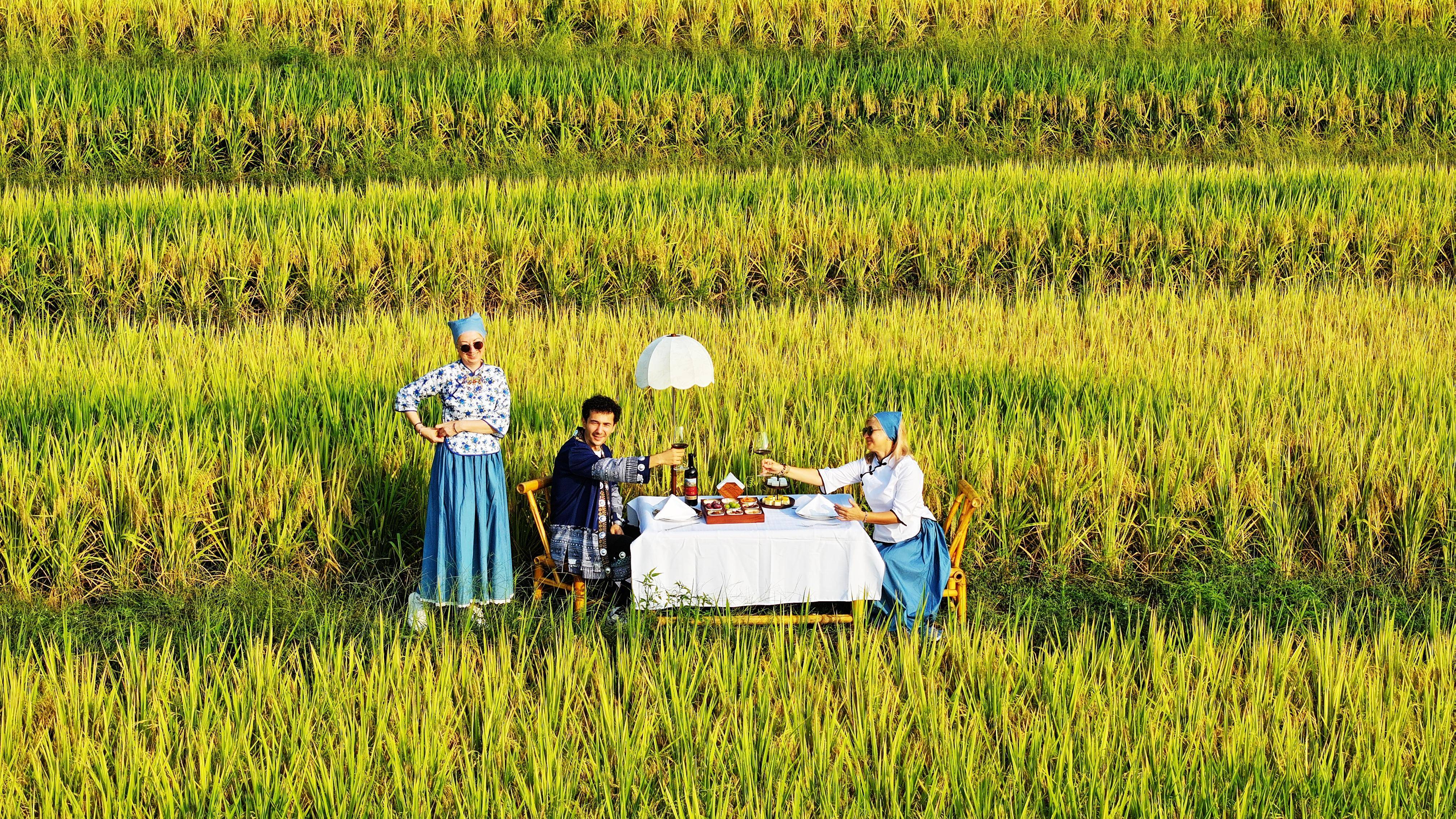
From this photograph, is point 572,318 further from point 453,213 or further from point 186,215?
point 186,215

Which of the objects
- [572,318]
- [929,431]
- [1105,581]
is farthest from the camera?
[572,318]

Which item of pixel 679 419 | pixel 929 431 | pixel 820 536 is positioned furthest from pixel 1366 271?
pixel 820 536

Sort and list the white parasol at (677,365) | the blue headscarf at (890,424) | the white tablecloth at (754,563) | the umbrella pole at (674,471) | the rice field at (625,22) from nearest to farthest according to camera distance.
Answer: the white tablecloth at (754,563) → the blue headscarf at (890,424) → the white parasol at (677,365) → the umbrella pole at (674,471) → the rice field at (625,22)

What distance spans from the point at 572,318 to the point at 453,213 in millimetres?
1919

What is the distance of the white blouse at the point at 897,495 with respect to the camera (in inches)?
179

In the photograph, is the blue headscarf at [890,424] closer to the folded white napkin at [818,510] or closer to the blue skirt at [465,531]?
the folded white napkin at [818,510]

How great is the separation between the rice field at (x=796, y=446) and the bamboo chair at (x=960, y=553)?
53 centimetres

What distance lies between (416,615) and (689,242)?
4.73 metres

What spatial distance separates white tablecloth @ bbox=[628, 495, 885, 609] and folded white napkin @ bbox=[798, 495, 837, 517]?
0.19 ft

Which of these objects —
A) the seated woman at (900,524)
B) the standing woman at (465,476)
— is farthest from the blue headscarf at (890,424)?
the standing woman at (465,476)

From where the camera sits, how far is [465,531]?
4680 mm

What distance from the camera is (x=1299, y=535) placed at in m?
5.50

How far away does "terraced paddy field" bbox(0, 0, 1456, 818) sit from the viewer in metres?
3.43

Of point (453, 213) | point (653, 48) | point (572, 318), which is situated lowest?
point (572, 318)
